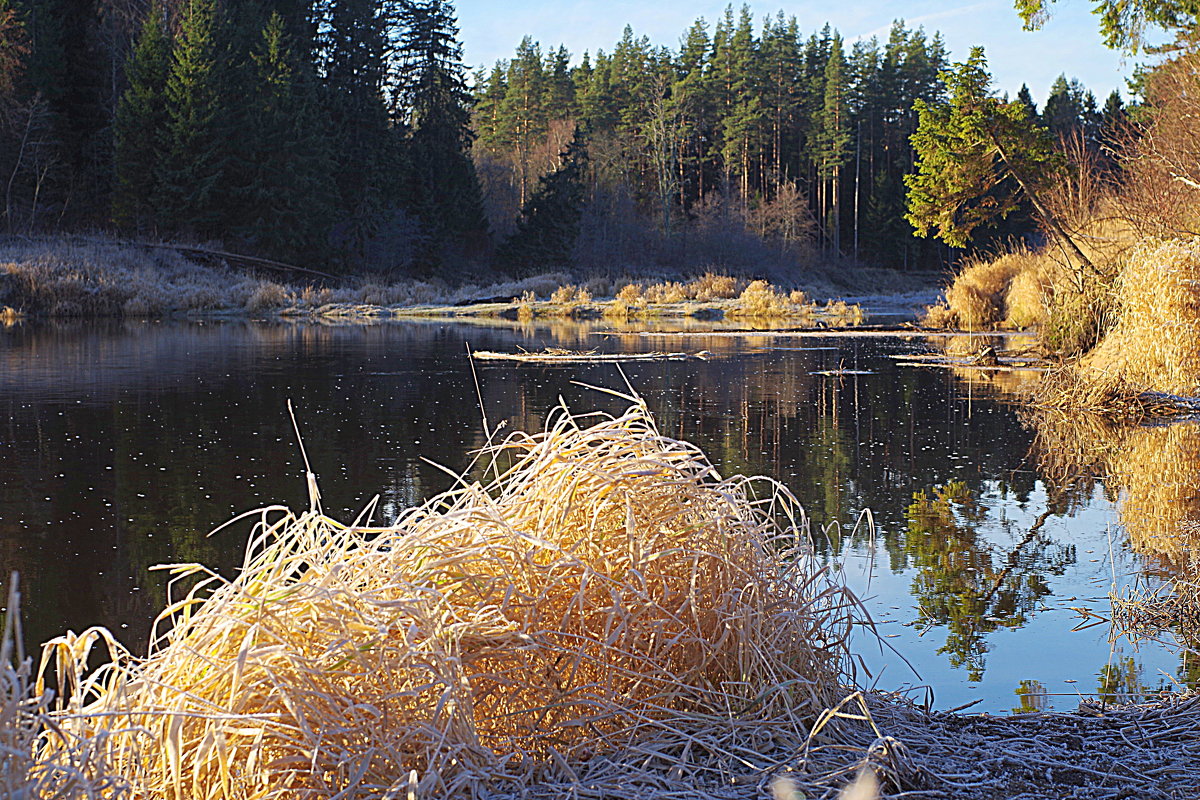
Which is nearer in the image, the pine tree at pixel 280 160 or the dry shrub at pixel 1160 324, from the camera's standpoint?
the dry shrub at pixel 1160 324

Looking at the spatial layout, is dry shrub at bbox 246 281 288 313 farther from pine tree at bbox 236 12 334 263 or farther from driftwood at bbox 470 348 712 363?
driftwood at bbox 470 348 712 363

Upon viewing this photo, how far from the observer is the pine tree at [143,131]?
43.5 metres

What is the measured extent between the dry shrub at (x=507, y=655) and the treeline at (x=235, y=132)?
4293 cm

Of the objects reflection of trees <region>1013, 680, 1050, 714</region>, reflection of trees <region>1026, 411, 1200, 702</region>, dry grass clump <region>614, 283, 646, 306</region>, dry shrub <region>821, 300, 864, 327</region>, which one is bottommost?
reflection of trees <region>1013, 680, 1050, 714</region>

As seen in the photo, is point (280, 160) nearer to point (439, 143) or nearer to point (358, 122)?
point (358, 122)

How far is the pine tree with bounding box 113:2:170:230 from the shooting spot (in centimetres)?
4353

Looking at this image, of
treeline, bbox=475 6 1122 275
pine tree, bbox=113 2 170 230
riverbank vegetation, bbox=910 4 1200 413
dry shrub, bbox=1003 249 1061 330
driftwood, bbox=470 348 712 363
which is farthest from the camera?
treeline, bbox=475 6 1122 275

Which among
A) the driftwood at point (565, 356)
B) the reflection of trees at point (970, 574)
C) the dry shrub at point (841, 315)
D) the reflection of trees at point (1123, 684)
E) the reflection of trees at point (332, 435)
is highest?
the dry shrub at point (841, 315)

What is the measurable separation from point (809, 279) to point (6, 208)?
1497 inches

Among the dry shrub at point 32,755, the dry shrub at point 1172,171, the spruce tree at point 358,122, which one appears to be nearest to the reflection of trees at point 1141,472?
the dry shrub at point 32,755

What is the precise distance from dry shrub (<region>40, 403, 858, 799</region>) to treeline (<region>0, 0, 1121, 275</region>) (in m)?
43.0

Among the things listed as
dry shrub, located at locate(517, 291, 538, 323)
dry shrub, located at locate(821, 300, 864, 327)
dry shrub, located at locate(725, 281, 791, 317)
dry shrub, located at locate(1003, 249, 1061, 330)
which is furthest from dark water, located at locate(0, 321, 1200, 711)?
dry shrub, located at locate(725, 281, 791, 317)

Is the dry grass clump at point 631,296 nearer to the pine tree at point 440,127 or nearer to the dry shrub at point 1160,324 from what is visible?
the pine tree at point 440,127

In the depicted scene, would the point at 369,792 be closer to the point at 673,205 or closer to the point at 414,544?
the point at 414,544
